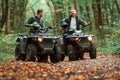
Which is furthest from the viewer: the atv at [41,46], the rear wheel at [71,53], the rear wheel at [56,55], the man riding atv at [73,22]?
the man riding atv at [73,22]

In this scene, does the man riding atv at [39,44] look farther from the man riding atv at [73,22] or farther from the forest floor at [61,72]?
the forest floor at [61,72]

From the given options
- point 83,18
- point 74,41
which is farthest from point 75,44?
point 83,18

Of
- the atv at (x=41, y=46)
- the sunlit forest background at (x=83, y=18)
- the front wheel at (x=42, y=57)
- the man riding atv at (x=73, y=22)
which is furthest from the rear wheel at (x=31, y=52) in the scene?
the man riding atv at (x=73, y=22)

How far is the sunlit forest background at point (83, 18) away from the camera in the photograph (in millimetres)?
20719

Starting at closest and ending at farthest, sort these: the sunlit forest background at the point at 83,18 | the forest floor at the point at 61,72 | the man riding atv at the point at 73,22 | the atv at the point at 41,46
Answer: the forest floor at the point at 61,72
the atv at the point at 41,46
the man riding atv at the point at 73,22
the sunlit forest background at the point at 83,18

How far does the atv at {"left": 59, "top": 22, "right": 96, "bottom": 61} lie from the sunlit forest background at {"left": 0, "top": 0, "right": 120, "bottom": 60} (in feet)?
4.64

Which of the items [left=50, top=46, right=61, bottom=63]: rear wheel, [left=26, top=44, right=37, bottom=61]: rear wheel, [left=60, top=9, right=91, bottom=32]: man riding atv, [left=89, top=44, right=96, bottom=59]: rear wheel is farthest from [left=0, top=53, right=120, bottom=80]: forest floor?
[left=60, top=9, right=91, bottom=32]: man riding atv

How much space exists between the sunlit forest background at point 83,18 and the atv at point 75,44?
141 centimetres

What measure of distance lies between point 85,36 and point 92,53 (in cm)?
79

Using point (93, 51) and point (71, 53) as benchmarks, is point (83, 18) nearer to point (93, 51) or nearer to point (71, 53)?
point (93, 51)

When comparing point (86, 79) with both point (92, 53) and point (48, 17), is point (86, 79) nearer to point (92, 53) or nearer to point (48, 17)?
point (92, 53)

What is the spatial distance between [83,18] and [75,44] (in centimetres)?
2315

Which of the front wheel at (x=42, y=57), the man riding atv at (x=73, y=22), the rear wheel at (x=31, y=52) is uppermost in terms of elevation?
the man riding atv at (x=73, y=22)

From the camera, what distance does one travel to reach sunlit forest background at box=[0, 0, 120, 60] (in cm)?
2072
